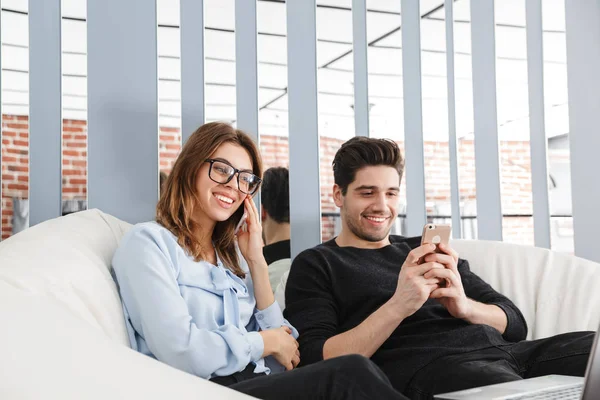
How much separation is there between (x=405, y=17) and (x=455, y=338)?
1.30 m

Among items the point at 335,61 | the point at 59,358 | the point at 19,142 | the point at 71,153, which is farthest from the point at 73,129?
the point at 59,358

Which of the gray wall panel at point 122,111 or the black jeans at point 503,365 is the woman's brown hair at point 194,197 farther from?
the black jeans at point 503,365

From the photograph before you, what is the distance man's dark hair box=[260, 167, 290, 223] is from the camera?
2256 mm

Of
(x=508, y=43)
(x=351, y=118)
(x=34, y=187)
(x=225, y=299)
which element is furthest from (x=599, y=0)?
(x=351, y=118)

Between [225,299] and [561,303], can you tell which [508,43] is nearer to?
[561,303]

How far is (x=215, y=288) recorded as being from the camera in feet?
4.94

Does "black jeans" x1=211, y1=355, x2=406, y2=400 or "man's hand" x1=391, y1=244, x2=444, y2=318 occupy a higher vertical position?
"man's hand" x1=391, y1=244, x2=444, y2=318

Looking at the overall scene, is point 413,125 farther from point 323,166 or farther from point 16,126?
point 16,126

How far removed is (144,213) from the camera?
6.02 feet

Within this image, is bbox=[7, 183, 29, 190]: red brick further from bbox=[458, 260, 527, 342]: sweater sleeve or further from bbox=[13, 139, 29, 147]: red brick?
bbox=[458, 260, 527, 342]: sweater sleeve

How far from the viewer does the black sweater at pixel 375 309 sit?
5.11ft

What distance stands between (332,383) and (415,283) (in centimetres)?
58

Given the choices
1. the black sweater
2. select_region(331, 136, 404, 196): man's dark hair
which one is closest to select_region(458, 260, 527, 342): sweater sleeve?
the black sweater

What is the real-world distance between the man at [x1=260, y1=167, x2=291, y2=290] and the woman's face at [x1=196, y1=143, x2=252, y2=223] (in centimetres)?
62
